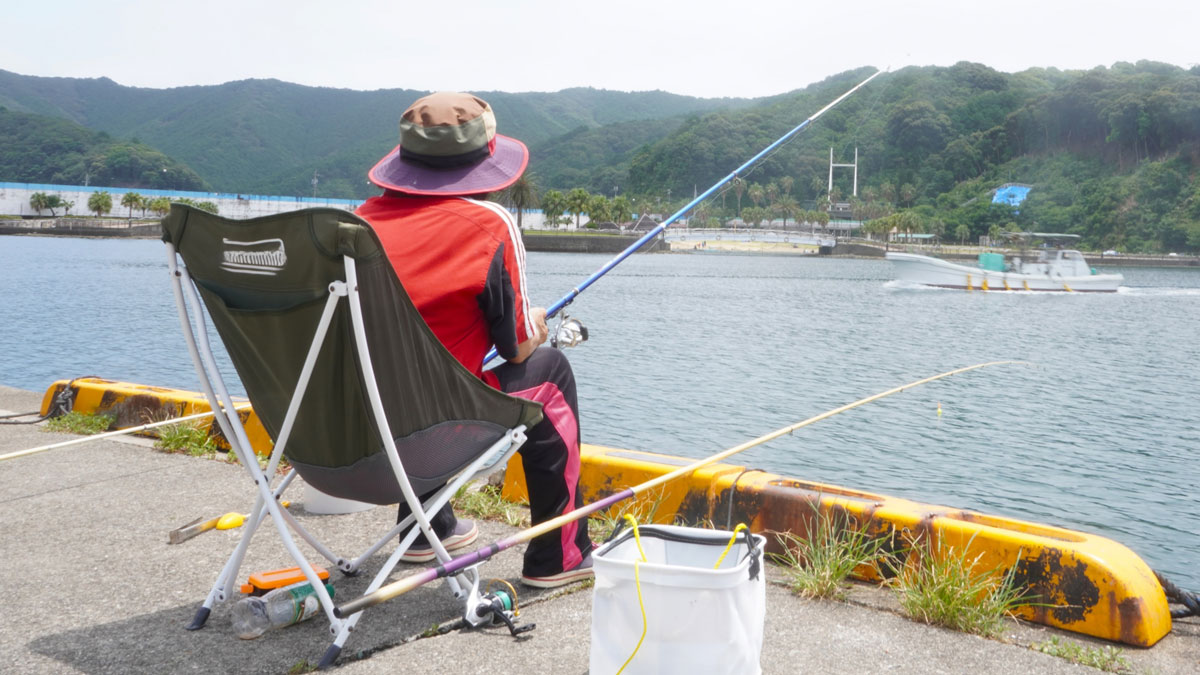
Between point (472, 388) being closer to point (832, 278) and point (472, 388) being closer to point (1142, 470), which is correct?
point (1142, 470)

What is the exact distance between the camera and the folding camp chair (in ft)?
7.26

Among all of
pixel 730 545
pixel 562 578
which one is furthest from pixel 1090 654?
pixel 562 578

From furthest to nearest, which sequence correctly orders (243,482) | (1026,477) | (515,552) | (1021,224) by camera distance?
(1021,224) < (1026,477) < (243,482) < (515,552)

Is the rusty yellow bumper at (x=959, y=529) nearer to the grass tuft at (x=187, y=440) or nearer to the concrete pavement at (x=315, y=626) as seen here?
the concrete pavement at (x=315, y=626)

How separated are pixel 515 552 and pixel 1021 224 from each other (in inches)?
4220

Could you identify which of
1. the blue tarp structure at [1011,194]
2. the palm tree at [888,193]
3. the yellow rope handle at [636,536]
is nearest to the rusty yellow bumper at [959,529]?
the yellow rope handle at [636,536]

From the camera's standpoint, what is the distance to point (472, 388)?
256cm

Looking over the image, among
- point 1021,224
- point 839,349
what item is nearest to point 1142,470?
point 839,349

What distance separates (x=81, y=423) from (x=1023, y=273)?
50.4m

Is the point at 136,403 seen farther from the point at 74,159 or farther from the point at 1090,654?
the point at 74,159

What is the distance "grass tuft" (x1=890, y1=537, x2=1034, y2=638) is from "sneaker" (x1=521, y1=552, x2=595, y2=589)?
984 mm

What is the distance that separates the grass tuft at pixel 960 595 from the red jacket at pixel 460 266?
1436 mm

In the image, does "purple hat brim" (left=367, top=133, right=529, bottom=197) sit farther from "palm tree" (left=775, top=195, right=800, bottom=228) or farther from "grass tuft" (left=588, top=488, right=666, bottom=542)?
"palm tree" (left=775, top=195, right=800, bottom=228)

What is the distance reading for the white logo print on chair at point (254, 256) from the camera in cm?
226
